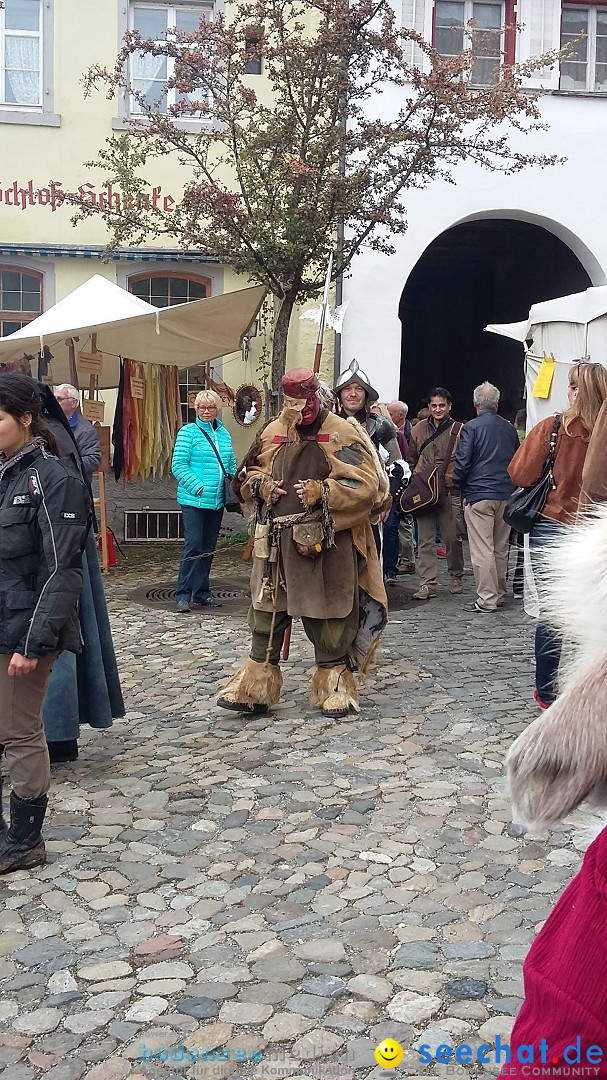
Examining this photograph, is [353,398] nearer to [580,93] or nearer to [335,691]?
[335,691]

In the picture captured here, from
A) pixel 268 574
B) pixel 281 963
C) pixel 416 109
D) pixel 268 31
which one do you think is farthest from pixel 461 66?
pixel 281 963

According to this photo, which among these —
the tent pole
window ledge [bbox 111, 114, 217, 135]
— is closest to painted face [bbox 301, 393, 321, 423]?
the tent pole

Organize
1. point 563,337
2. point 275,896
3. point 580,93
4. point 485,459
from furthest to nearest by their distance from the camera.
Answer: point 580,93 < point 563,337 < point 485,459 < point 275,896

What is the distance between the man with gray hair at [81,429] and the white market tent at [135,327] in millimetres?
572

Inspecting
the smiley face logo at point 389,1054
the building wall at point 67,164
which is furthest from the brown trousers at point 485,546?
the smiley face logo at point 389,1054

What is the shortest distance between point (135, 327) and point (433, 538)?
3667mm

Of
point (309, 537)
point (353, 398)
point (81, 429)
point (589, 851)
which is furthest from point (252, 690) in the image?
point (589, 851)

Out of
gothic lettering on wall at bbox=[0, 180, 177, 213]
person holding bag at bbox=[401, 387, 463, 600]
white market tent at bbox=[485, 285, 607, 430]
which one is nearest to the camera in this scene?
white market tent at bbox=[485, 285, 607, 430]

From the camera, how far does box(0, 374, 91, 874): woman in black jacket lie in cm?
365

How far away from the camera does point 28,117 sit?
12.5m

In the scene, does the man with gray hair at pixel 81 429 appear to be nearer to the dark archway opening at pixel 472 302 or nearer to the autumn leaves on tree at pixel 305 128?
the autumn leaves on tree at pixel 305 128

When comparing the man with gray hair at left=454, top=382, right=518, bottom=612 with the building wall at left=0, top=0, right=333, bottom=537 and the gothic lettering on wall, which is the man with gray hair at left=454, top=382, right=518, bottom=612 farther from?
the gothic lettering on wall

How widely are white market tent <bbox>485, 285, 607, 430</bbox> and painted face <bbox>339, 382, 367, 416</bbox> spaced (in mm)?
2249

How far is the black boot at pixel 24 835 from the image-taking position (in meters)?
3.70
